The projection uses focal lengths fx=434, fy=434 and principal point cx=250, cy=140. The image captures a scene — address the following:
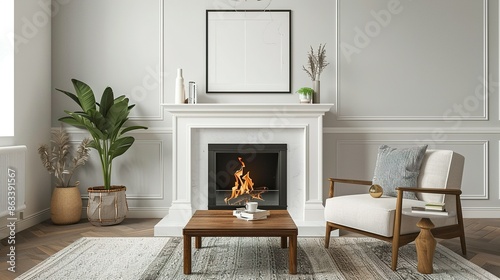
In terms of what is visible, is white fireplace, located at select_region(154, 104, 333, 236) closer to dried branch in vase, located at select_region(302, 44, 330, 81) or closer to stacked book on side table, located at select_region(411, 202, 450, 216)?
dried branch in vase, located at select_region(302, 44, 330, 81)

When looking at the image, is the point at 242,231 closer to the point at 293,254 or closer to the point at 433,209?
the point at 293,254

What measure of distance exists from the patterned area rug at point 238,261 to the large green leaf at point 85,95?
1.36m

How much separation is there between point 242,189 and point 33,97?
231 centimetres

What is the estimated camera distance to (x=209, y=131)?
445cm

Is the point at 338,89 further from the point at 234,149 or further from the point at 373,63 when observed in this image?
the point at 234,149

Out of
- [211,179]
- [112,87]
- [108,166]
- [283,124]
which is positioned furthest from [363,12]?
[108,166]

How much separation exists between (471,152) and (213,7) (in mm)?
3202

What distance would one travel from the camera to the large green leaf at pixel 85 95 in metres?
4.36

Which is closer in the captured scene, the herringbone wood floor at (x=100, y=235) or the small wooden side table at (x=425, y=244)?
the small wooden side table at (x=425, y=244)

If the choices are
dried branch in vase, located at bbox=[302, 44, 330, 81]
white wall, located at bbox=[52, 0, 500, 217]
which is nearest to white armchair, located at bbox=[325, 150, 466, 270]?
white wall, located at bbox=[52, 0, 500, 217]

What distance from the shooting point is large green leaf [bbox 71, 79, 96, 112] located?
436 cm

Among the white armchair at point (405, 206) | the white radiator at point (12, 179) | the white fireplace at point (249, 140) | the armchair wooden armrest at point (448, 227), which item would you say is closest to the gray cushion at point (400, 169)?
the white armchair at point (405, 206)

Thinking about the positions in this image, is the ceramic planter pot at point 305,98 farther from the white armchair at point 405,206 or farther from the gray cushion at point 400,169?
the white armchair at point 405,206

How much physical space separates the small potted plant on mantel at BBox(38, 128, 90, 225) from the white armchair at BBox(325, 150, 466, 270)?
259cm
